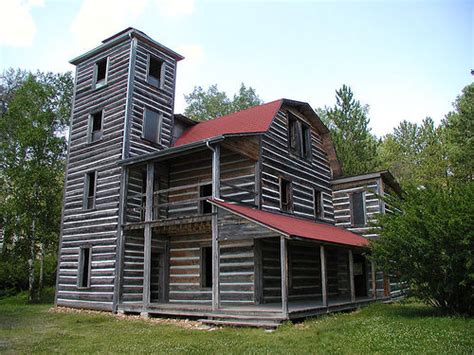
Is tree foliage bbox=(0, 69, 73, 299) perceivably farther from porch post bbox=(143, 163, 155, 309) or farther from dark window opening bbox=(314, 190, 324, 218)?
dark window opening bbox=(314, 190, 324, 218)

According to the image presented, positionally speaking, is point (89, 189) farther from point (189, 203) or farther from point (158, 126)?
point (189, 203)

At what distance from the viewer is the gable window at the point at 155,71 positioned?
835 inches

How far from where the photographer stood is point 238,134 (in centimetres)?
1545

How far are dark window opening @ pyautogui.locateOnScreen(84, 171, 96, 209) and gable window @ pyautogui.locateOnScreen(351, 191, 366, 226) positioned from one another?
42.1ft

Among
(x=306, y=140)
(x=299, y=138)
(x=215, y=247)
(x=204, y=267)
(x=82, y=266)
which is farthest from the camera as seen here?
(x=306, y=140)

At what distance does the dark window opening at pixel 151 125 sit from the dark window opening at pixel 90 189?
10.0ft

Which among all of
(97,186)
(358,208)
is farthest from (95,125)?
(358,208)

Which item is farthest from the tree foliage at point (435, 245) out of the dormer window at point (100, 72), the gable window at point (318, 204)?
the dormer window at point (100, 72)

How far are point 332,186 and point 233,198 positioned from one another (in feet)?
26.0

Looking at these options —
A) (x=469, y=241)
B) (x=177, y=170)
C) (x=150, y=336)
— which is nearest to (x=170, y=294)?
(x=177, y=170)

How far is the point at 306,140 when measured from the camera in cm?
2200

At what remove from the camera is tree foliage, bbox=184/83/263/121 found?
44844 mm

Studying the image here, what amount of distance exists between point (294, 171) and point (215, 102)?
1057 inches

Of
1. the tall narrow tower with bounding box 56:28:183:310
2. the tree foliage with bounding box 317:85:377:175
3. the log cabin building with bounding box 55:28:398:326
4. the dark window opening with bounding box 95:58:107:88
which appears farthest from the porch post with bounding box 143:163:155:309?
the tree foliage with bounding box 317:85:377:175
